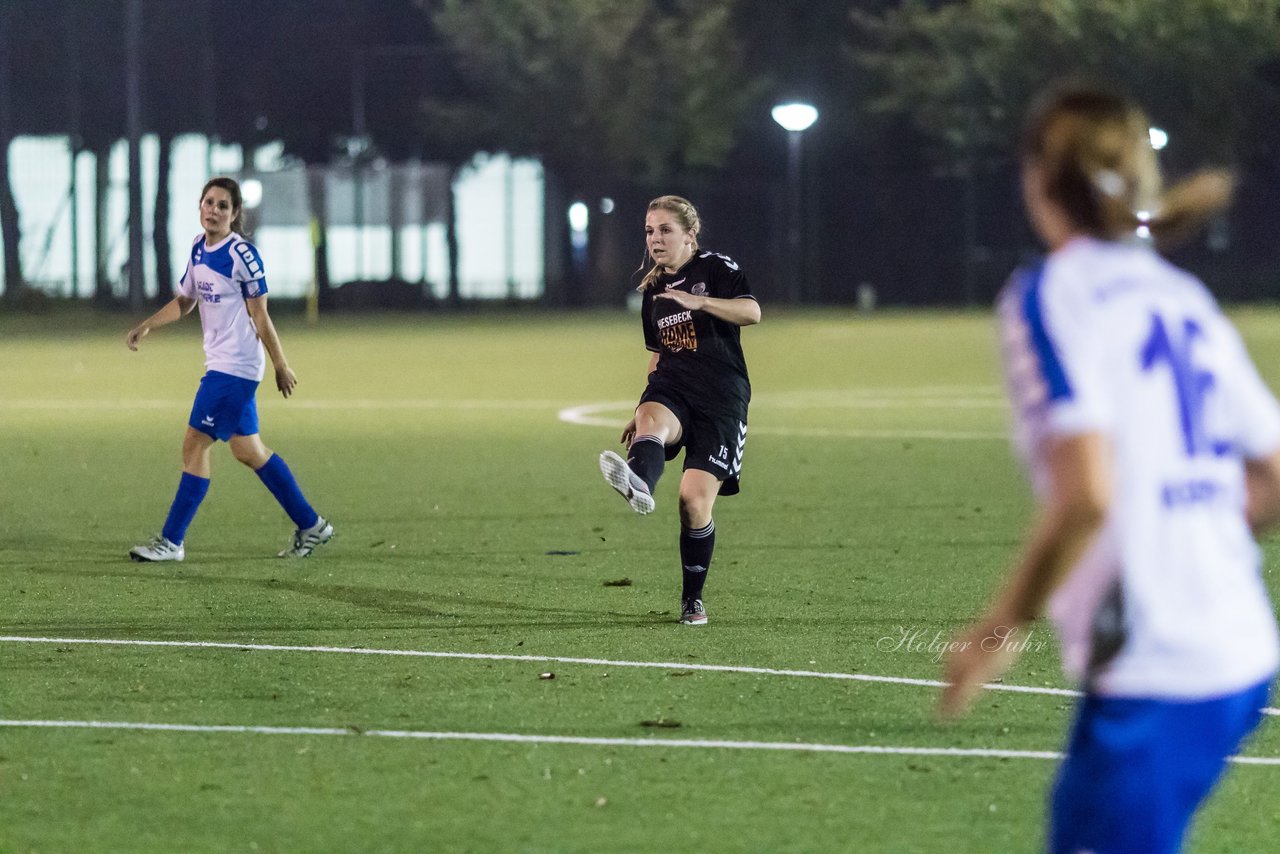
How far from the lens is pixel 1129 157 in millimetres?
2994

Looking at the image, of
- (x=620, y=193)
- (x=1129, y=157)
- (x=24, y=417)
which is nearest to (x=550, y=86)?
(x=620, y=193)

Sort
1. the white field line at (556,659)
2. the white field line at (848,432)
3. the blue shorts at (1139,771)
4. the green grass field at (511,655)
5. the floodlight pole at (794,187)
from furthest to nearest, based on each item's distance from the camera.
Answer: the floodlight pole at (794,187)
the white field line at (848,432)
the white field line at (556,659)
the green grass field at (511,655)
the blue shorts at (1139,771)

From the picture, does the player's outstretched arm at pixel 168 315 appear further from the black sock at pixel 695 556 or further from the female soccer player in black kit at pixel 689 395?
the black sock at pixel 695 556

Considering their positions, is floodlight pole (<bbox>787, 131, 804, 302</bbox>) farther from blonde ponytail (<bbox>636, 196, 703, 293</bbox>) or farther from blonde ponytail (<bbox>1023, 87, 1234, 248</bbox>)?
blonde ponytail (<bbox>1023, 87, 1234, 248</bbox>)

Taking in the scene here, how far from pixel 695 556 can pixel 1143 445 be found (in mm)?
5569

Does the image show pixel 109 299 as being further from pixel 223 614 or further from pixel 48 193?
pixel 223 614

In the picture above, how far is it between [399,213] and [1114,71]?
18.7 m

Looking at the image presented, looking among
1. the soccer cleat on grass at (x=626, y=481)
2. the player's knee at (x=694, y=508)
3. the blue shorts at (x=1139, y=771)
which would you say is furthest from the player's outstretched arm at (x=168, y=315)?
the blue shorts at (x=1139, y=771)

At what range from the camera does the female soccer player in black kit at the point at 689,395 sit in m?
8.51

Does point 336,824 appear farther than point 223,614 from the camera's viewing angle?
No

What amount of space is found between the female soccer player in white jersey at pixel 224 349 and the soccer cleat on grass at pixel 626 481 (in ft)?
7.85

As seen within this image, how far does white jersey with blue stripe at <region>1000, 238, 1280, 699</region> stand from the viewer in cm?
295

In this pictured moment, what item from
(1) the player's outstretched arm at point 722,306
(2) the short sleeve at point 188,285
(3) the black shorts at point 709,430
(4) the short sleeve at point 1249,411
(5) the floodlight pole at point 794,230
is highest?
(4) the short sleeve at point 1249,411

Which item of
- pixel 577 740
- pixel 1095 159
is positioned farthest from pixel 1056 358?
pixel 577 740
